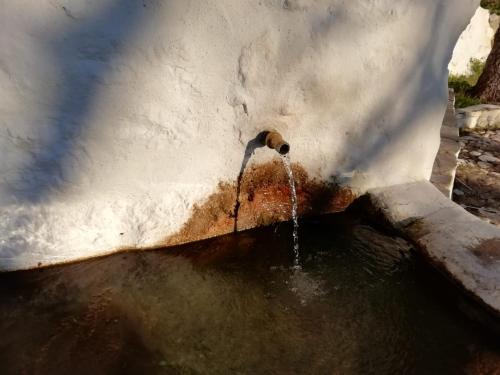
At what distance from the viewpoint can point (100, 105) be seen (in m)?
2.07

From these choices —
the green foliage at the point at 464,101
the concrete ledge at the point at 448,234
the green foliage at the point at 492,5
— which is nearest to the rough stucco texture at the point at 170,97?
the concrete ledge at the point at 448,234

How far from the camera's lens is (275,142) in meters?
2.41

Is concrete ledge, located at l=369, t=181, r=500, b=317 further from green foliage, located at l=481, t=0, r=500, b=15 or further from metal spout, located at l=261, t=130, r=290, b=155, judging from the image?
green foliage, located at l=481, t=0, r=500, b=15

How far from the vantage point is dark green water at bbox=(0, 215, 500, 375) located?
1.85m

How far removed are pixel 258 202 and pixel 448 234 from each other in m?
1.15

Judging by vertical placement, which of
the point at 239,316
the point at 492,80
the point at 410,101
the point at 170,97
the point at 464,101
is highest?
the point at 170,97

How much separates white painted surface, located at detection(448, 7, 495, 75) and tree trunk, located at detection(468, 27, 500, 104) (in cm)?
259

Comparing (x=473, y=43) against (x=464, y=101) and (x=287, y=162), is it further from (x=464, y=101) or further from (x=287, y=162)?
(x=287, y=162)

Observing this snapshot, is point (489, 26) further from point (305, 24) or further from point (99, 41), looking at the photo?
point (99, 41)

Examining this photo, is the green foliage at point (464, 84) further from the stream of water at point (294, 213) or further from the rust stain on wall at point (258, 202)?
the stream of water at point (294, 213)

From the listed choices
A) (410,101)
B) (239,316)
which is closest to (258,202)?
(239,316)

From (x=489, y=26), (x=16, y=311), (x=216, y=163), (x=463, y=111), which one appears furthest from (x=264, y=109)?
(x=489, y=26)

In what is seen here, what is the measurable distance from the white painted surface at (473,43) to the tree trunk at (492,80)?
102 inches

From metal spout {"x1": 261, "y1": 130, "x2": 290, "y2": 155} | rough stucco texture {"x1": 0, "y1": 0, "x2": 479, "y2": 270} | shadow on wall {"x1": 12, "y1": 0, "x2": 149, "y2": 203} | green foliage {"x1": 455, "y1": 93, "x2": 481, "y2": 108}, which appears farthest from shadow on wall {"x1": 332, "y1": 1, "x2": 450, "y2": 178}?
green foliage {"x1": 455, "y1": 93, "x2": 481, "y2": 108}
